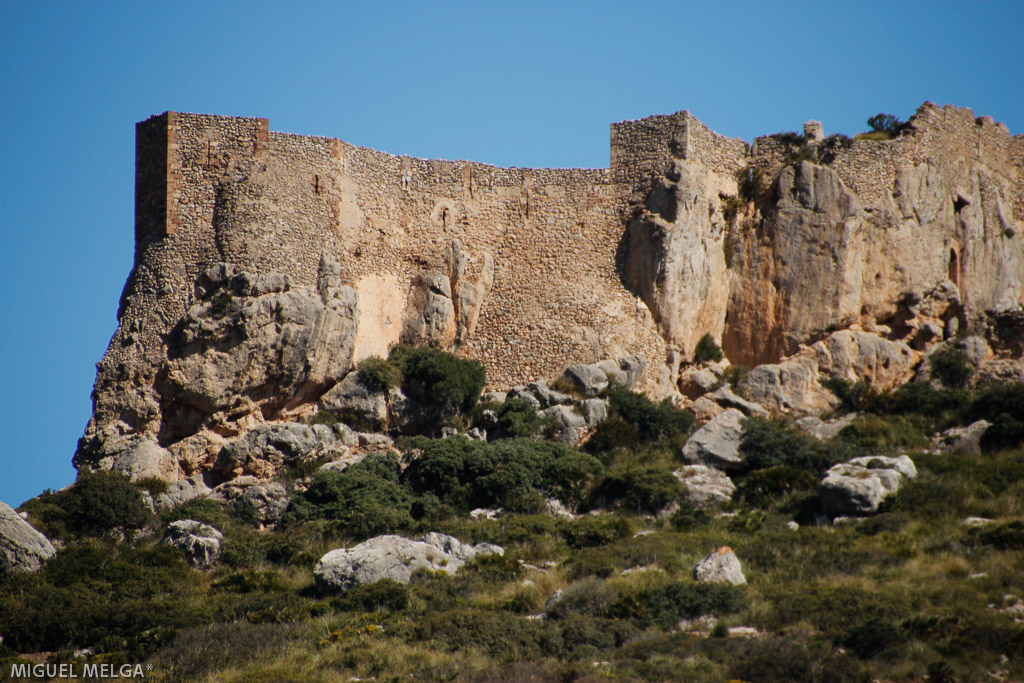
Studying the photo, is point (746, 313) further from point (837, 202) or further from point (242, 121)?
point (242, 121)

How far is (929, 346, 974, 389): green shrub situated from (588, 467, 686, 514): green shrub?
10.1 m

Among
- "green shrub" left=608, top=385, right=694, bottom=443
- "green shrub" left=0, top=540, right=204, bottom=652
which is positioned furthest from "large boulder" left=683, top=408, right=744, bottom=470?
"green shrub" left=0, top=540, right=204, bottom=652

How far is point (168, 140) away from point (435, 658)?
54.7 ft

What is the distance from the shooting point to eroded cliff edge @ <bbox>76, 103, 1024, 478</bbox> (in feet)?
96.7

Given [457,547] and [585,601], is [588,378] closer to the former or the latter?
[457,547]

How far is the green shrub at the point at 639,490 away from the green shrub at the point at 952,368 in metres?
10.1

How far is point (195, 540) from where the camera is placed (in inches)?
960

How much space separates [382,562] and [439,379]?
9.06 meters

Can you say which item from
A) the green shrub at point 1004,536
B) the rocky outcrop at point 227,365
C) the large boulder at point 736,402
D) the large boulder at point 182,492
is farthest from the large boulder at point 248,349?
the green shrub at point 1004,536

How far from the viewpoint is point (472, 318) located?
3341 cm

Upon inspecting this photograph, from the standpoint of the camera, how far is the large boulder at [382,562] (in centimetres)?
2217

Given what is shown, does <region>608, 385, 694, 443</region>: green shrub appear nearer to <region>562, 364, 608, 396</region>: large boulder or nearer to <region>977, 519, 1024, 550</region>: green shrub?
A: <region>562, 364, 608, 396</region>: large boulder

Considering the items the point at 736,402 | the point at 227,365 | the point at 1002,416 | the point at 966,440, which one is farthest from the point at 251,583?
the point at 1002,416

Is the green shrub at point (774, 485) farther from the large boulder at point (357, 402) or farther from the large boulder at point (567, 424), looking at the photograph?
the large boulder at point (357, 402)
